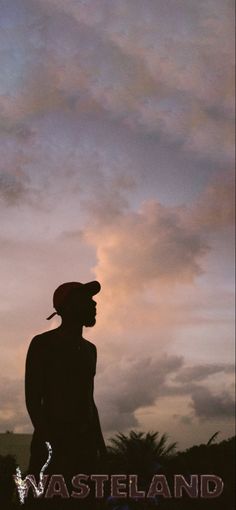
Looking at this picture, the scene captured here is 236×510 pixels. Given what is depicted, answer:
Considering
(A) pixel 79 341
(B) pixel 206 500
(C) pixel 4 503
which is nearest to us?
(A) pixel 79 341

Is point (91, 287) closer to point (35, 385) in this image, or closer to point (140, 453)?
point (35, 385)

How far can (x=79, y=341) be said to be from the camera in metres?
8.28

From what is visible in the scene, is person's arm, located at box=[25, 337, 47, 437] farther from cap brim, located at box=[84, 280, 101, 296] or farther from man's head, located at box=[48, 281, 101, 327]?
cap brim, located at box=[84, 280, 101, 296]

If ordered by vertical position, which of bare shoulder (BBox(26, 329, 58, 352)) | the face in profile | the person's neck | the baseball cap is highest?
the baseball cap

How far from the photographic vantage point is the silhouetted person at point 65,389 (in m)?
7.82

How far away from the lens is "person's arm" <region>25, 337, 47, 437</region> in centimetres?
778

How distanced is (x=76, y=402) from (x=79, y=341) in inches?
29.0

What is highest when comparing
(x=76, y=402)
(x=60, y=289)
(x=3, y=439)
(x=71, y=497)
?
(x=3, y=439)

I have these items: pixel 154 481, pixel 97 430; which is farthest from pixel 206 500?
pixel 97 430

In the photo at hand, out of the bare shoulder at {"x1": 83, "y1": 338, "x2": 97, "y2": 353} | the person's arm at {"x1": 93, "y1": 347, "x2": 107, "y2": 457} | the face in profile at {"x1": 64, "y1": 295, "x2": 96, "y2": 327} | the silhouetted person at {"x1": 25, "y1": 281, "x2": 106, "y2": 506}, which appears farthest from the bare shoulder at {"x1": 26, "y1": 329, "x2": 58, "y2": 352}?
the person's arm at {"x1": 93, "y1": 347, "x2": 107, "y2": 457}

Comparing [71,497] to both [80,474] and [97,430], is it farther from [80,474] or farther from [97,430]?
[97,430]

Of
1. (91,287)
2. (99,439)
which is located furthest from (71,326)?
(99,439)

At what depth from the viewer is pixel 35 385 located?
26.1 ft

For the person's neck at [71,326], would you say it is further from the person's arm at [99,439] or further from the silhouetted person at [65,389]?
the person's arm at [99,439]
